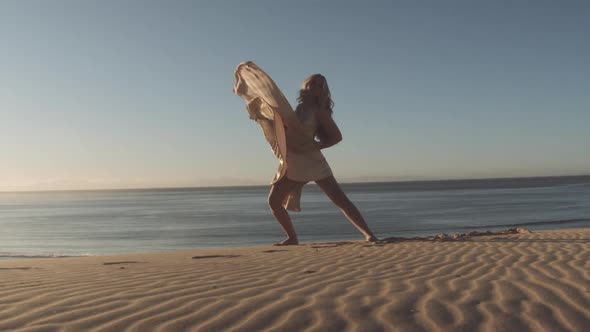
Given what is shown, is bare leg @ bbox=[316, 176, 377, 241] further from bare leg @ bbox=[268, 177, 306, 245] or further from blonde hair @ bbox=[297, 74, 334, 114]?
blonde hair @ bbox=[297, 74, 334, 114]

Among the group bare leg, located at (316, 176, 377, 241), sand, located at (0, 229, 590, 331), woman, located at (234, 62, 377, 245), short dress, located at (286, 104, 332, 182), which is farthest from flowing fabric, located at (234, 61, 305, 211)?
sand, located at (0, 229, 590, 331)

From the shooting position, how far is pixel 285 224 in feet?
23.9

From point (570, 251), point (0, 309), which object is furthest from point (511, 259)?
point (0, 309)

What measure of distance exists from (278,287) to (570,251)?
3466mm

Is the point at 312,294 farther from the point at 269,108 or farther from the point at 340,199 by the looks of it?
the point at 269,108

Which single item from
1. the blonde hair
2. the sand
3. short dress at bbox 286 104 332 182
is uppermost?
the blonde hair

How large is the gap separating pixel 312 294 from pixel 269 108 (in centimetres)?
382

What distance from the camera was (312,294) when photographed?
3.48 metres

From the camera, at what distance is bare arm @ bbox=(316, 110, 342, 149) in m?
6.96

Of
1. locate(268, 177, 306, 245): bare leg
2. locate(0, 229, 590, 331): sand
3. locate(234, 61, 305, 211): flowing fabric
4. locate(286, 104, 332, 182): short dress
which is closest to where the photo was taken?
locate(0, 229, 590, 331): sand

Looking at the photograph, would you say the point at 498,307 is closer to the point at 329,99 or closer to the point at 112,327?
the point at 112,327

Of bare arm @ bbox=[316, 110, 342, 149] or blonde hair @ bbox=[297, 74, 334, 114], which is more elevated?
blonde hair @ bbox=[297, 74, 334, 114]

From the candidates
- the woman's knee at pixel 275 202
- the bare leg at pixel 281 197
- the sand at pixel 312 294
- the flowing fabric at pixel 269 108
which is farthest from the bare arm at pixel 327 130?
the sand at pixel 312 294

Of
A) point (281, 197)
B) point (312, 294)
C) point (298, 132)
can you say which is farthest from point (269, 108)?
point (312, 294)
